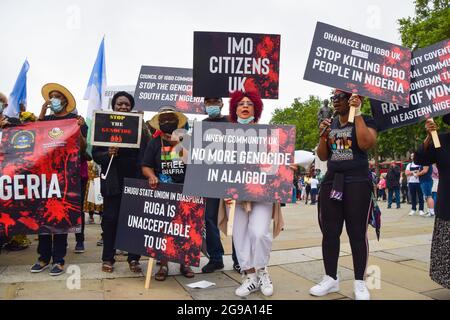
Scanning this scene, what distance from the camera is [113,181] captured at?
4461 mm

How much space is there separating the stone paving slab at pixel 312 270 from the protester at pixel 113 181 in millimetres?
1874

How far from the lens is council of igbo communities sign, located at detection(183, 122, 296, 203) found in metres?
3.67

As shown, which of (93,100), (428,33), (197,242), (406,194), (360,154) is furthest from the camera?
(428,33)

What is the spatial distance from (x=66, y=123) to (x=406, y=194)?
57.2ft

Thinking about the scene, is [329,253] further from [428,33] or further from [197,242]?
[428,33]

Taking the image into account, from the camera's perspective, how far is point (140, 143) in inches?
180

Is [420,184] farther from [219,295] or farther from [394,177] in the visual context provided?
[219,295]

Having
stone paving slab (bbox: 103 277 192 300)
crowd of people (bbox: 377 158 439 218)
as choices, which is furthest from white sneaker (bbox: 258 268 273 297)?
crowd of people (bbox: 377 158 439 218)

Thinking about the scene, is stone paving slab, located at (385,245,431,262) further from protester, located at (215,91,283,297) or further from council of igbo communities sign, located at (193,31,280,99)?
council of igbo communities sign, located at (193,31,280,99)

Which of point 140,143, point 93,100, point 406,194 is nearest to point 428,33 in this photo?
point 406,194

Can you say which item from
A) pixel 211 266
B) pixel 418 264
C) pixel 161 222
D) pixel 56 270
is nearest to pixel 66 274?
pixel 56 270

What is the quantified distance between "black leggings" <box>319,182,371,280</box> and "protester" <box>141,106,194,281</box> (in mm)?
1619
